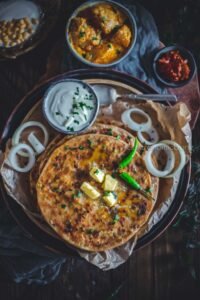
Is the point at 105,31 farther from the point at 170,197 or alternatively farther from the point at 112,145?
the point at 170,197

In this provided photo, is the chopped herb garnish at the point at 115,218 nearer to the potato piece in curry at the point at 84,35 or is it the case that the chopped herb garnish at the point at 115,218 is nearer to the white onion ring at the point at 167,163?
the white onion ring at the point at 167,163

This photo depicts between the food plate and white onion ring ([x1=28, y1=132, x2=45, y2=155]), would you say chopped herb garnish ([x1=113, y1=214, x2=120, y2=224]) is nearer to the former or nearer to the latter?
the food plate

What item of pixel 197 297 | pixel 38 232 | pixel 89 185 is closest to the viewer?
pixel 89 185

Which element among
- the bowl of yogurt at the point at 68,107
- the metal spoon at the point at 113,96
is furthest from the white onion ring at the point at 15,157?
the metal spoon at the point at 113,96

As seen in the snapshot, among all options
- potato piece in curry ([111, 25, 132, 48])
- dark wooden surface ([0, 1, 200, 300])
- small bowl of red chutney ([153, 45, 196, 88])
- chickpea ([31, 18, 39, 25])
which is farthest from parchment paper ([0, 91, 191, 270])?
chickpea ([31, 18, 39, 25])

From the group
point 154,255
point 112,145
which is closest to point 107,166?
point 112,145

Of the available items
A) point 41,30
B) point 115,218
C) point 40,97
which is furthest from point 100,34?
point 115,218
